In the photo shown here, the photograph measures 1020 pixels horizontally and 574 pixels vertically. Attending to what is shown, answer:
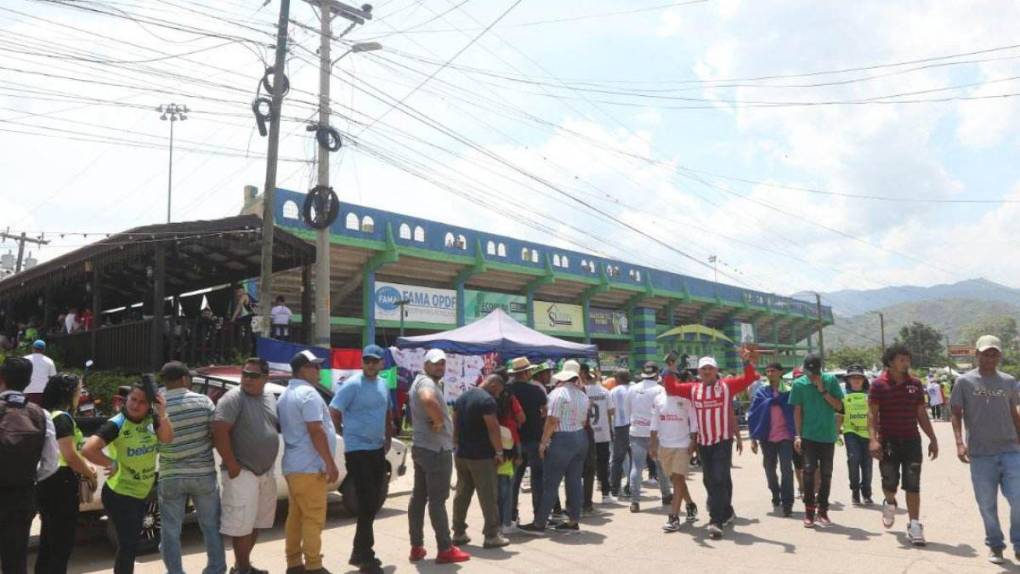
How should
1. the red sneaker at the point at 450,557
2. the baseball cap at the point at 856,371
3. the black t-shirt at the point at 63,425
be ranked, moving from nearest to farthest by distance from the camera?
1. the black t-shirt at the point at 63,425
2. the red sneaker at the point at 450,557
3. the baseball cap at the point at 856,371

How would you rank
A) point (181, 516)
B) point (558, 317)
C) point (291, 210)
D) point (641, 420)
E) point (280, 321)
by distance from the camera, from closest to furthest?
1. point (181, 516)
2. point (641, 420)
3. point (280, 321)
4. point (291, 210)
5. point (558, 317)

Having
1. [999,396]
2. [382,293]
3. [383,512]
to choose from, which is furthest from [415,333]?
[999,396]

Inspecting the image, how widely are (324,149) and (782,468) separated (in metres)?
10.8

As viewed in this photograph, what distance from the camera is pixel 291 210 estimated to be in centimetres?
2197

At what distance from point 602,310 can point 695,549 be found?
30187mm

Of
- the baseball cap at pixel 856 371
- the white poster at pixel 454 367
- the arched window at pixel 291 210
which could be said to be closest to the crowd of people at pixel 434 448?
the baseball cap at pixel 856 371

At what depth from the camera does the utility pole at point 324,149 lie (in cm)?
1478

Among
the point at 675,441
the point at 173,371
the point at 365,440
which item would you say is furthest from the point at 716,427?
the point at 173,371

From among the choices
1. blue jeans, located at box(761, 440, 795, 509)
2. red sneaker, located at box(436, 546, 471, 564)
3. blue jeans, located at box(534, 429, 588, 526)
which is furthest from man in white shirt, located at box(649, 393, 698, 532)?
red sneaker, located at box(436, 546, 471, 564)

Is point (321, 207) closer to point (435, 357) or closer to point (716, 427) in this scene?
point (435, 357)

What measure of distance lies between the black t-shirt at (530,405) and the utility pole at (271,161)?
7430 mm

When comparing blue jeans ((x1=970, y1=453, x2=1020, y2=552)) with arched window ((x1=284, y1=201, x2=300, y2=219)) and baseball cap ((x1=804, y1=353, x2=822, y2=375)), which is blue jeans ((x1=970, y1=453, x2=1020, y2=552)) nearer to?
baseball cap ((x1=804, y1=353, x2=822, y2=375))

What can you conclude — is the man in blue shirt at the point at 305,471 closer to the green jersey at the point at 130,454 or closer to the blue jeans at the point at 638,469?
the green jersey at the point at 130,454

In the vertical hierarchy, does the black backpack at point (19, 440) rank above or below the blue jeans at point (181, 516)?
above
